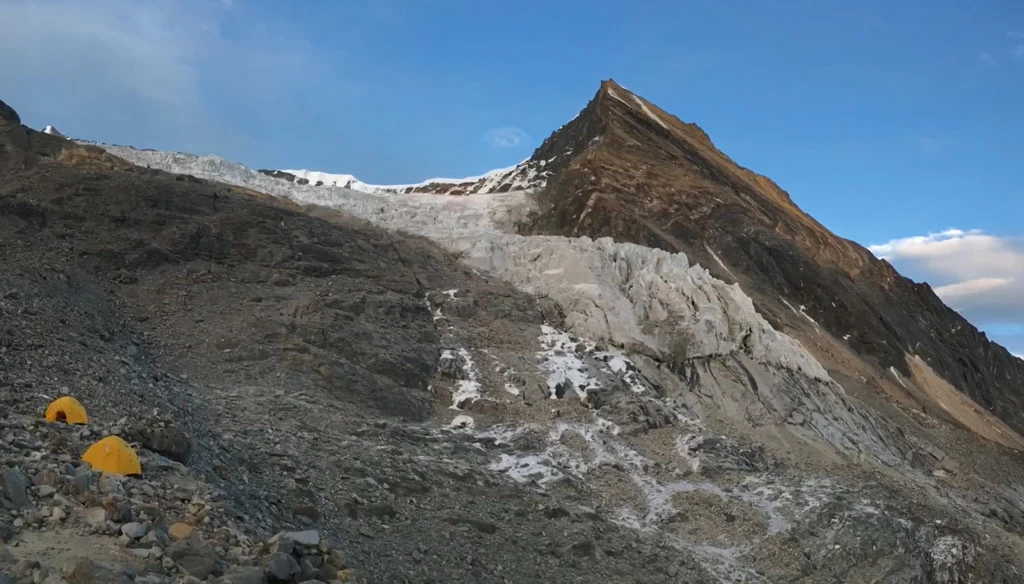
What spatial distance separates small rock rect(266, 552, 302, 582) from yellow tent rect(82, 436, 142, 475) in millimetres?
2500

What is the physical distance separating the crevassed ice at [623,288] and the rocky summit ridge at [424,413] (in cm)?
15

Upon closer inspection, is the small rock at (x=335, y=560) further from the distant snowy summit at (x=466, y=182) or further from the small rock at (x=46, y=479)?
the distant snowy summit at (x=466, y=182)

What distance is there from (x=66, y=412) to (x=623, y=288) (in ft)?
73.3

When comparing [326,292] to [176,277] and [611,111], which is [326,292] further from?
[611,111]

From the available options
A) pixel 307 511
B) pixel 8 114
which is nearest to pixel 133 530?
pixel 307 511

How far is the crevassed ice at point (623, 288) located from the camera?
93.2 feet

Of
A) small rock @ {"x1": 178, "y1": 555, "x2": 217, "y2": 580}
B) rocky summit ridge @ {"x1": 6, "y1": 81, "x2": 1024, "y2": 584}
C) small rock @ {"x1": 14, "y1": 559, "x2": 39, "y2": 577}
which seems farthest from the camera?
rocky summit ridge @ {"x1": 6, "y1": 81, "x2": 1024, "y2": 584}

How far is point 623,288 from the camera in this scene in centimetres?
3162

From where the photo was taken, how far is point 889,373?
41.0 metres

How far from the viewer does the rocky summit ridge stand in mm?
11000

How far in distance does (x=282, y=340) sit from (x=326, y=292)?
12.5ft

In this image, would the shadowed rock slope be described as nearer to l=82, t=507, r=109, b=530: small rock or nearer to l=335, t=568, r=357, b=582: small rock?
l=82, t=507, r=109, b=530: small rock

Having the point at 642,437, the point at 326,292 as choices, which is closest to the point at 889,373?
the point at 642,437

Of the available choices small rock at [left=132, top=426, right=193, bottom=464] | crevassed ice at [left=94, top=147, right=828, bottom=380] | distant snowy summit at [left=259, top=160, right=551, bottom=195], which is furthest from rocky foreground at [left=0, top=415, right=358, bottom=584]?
distant snowy summit at [left=259, top=160, right=551, bottom=195]
